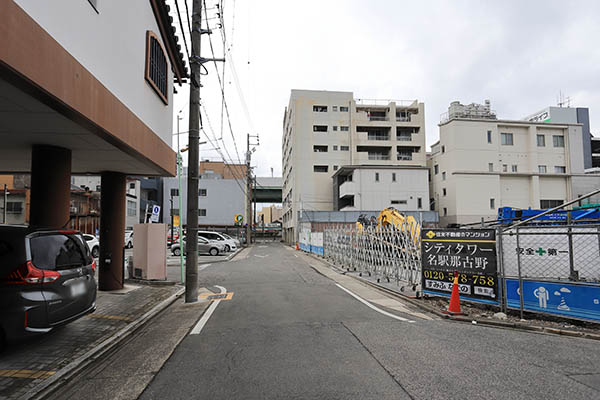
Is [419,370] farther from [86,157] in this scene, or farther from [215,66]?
[215,66]

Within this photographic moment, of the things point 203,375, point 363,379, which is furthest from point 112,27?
point 363,379

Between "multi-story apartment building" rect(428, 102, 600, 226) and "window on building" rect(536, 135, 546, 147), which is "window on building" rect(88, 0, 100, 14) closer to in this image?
"multi-story apartment building" rect(428, 102, 600, 226)

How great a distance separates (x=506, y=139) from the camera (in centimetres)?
4503

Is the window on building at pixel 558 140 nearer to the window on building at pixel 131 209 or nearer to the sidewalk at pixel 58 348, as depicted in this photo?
the sidewalk at pixel 58 348

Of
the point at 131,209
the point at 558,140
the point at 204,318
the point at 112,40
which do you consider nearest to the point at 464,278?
the point at 204,318

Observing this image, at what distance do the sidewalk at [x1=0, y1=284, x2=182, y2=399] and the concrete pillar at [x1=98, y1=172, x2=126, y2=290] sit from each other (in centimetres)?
167

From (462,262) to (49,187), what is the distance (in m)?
8.82

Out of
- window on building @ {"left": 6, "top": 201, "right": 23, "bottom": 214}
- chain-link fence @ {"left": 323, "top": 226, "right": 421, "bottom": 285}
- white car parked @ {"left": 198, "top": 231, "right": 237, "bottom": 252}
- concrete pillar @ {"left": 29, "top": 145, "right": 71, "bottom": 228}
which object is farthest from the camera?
window on building @ {"left": 6, "top": 201, "right": 23, "bottom": 214}

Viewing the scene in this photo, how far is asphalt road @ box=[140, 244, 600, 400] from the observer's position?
402cm

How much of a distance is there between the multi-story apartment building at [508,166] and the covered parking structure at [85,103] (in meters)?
39.1

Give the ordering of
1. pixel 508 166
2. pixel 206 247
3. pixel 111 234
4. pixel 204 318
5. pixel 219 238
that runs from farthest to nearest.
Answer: pixel 508 166 → pixel 219 238 → pixel 206 247 → pixel 111 234 → pixel 204 318

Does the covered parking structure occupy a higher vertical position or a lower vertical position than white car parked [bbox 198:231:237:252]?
higher

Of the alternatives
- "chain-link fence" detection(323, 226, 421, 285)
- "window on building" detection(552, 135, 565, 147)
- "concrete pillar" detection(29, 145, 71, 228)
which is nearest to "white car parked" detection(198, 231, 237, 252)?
"chain-link fence" detection(323, 226, 421, 285)

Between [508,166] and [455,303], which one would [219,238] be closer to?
[455,303]
